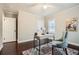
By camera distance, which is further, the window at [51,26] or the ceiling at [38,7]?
the window at [51,26]

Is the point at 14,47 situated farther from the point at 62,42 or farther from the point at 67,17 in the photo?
the point at 67,17

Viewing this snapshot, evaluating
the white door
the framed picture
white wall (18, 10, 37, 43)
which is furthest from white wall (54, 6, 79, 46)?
the white door

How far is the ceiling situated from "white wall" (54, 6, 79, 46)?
0.08 m

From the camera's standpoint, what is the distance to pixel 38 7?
182 cm

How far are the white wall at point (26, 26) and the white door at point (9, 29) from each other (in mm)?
120

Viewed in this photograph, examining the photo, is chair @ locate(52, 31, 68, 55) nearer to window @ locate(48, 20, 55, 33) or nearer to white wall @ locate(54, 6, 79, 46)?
white wall @ locate(54, 6, 79, 46)

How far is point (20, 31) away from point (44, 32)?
505mm

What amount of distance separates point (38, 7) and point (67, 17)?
63 cm

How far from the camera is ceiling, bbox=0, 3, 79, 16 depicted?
1771 mm

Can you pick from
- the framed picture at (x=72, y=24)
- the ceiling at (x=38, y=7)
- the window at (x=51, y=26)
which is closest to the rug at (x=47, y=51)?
the window at (x=51, y=26)

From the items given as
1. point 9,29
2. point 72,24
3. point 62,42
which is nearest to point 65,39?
Result: point 62,42

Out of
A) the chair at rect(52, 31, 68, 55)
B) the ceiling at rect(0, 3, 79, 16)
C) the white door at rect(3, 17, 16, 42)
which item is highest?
the ceiling at rect(0, 3, 79, 16)

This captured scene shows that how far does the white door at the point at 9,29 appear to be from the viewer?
179cm

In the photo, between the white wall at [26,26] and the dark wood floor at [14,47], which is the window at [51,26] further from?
the dark wood floor at [14,47]
